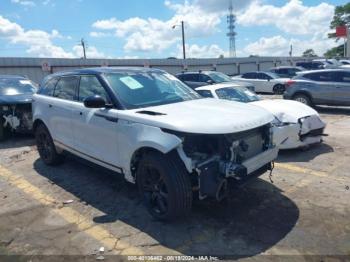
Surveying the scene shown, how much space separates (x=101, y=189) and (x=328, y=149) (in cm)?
464

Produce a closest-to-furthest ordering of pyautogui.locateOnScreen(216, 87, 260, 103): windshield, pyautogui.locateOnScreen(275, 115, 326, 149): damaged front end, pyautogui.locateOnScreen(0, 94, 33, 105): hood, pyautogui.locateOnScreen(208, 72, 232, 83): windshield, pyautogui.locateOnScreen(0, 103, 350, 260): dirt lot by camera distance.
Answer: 1. pyautogui.locateOnScreen(0, 103, 350, 260): dirt lot
2. pyautogui.locateOnScreen(275, 115, 326, 149): damaged front end
3. pyautogui.locateOnScreen(216, 87, 260, 103): windshield
4. pyautogui.locateOnScreen(0, 94, 33, 105): hood
5. pyautogui.locateOnScreen(208, 72, 232, 83): windshield

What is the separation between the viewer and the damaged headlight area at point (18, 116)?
873 centimetres

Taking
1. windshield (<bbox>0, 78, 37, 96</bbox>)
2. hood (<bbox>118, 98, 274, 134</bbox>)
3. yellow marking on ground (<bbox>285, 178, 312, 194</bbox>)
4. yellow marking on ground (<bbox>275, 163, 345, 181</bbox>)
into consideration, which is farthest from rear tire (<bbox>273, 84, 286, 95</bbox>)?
hood (<bbox>118, 98, 274, 134</bbox>)

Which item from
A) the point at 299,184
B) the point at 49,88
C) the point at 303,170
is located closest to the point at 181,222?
the point at 299,184

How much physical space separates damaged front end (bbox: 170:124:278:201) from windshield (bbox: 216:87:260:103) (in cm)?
429

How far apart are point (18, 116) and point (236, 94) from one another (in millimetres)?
5416

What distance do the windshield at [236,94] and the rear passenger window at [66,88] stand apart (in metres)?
4.04

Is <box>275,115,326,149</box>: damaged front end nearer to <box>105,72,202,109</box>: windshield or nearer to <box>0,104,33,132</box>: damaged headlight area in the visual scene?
<box>105,72,202,109</box>: windshield

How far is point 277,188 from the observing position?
5129 millimetres

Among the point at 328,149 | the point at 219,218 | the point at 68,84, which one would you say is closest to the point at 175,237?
the point at 219,218

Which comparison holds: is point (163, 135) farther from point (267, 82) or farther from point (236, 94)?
point (267, 82)

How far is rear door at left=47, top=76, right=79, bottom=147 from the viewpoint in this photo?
5.55m

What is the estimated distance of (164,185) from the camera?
4.03m

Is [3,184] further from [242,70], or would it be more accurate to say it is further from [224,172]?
[242,70]
